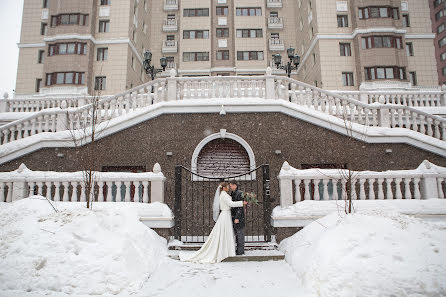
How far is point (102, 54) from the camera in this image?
88.4 feet

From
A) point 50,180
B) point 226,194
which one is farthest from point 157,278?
point 50,180

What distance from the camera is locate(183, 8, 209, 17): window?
112 ft

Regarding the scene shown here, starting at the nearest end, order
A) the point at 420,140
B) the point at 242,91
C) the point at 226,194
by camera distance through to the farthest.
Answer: the point at 226,194
the point at 420,140
the point at 242,91

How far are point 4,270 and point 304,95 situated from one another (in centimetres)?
1095

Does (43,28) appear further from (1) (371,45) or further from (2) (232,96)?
(1) (371,45)

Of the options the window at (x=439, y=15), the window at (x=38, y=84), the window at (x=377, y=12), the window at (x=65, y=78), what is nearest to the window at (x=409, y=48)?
the window at (x=377, y=12)

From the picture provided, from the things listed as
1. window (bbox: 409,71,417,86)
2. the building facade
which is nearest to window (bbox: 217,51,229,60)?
the building facade

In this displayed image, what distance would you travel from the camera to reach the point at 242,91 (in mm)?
12070

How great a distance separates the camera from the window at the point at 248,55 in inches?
1309

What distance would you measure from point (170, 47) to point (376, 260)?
105 ft

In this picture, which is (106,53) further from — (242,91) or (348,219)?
(348,219)

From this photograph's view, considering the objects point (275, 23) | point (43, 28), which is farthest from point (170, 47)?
point (275, 23)

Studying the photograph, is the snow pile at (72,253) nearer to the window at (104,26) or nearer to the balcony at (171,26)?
the window at (104,26)

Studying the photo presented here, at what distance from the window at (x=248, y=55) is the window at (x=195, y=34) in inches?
173
